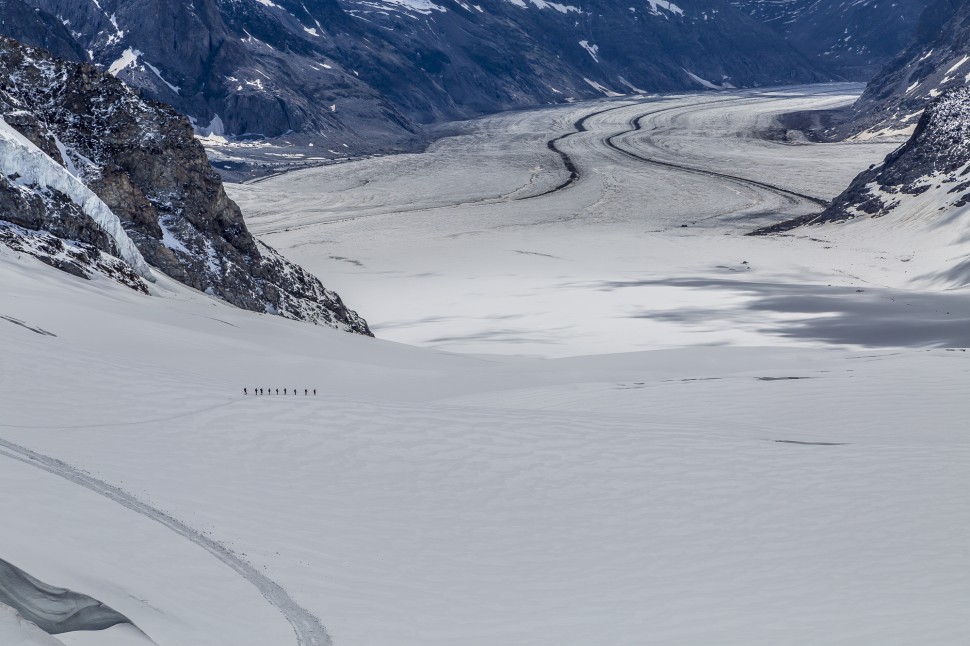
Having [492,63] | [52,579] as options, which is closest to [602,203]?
[52,579]

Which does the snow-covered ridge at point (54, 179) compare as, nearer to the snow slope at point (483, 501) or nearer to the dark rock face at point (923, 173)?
the snow slope at point (483, 501)

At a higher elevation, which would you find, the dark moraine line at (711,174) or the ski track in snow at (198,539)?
the dark moraine line at (711,174)

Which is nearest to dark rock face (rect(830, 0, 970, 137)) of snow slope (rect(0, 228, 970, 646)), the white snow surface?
snow slope (rect(0, 228, 970, 646))

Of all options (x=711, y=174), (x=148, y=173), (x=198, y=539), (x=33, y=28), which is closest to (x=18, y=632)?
(x=198, y=539)

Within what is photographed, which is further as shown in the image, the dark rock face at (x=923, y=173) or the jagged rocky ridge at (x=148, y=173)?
the dark rock face at (x=923, y=173)

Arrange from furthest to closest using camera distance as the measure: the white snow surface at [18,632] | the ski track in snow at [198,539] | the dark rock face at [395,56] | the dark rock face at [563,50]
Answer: the dark rock face at [563,50] < the dark rock face at [395,56] < the ski track in snow at [198,539] < the white snow surface at [18,632]

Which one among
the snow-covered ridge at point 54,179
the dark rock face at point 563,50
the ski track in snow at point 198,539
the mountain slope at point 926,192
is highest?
the dark rock face at point 563,50

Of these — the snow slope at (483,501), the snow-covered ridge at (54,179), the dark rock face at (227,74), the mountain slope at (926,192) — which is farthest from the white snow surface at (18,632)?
the dark rock face at (227,74)
